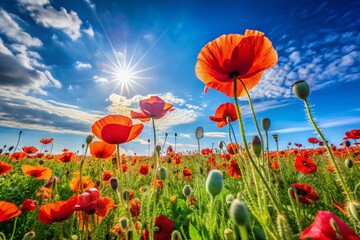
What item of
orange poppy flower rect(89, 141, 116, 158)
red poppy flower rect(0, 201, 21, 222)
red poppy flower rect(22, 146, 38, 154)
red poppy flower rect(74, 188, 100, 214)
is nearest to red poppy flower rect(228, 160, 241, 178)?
orange poppy flower rect(89, 141, 116, 158)

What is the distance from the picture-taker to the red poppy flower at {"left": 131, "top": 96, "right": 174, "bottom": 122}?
74.3 inches

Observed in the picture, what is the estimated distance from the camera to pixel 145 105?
1904 millimetres

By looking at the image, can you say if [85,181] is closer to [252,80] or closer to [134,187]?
[134,187]

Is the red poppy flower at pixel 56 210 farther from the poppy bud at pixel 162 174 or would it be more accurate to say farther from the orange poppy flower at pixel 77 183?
the orange poppy flower at pixel 77 183

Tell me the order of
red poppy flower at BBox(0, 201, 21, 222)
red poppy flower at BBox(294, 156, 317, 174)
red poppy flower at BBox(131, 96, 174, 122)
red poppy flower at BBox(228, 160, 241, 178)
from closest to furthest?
red poppy flower at BBox(0, 201, 21, 222) → red poppy flower at BBox(131, 96, 174, 122) → red poppy flower at BBox(294, 156, 317, 174) → red poppy flower at BBox(228, 160, 241, 178)

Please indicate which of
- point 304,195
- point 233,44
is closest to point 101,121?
point 233,44

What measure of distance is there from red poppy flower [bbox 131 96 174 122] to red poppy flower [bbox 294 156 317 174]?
188 centimetres

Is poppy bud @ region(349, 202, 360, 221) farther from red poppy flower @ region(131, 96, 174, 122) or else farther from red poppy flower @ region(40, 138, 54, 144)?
red poppy flower @ region(40, 138, 54, 144)

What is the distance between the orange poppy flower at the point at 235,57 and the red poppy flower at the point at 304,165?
2.10 metres

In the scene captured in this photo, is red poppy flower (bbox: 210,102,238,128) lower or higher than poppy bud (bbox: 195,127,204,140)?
higher

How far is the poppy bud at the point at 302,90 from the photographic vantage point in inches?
41.1

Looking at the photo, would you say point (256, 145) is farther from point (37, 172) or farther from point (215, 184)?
point (37, 172)

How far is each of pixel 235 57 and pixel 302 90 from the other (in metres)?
0.33

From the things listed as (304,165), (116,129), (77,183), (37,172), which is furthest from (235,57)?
(37,172)
